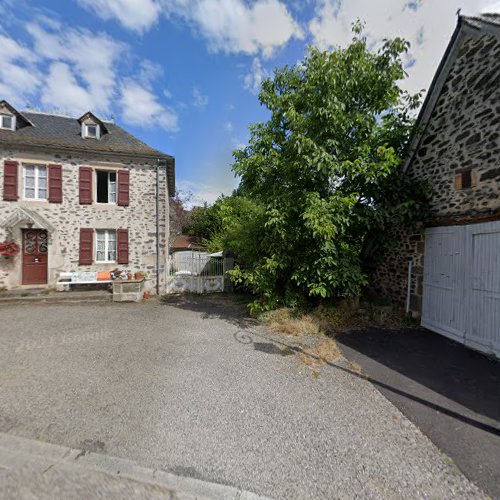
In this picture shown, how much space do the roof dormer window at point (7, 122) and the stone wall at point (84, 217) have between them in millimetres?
1578

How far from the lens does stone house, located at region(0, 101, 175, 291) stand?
9.30 m

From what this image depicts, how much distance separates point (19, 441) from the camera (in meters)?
2.38

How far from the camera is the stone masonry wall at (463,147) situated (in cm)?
480

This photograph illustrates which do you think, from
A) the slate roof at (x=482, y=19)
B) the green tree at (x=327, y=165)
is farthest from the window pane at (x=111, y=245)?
the slate roof at (x=482, y=19)

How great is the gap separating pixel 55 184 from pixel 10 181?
1475mm

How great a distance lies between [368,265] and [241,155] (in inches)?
203

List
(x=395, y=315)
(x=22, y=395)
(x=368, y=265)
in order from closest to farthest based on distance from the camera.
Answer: (x=22, y=395)
(x=395, y=315)
(x=368, y=265)

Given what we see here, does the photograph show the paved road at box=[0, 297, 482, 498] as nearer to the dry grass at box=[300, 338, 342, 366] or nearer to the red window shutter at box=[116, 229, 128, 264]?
the dry grass at box=[300, 338, 342, 366]

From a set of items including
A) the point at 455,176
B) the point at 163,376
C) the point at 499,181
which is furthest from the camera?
the point at 455,176

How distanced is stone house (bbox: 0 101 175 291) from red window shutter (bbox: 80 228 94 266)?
3 cm

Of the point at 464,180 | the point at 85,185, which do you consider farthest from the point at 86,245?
the point at 464,180

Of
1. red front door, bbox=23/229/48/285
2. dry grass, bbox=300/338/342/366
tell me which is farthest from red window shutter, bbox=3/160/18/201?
dry grass, bbox=300/338/342/366

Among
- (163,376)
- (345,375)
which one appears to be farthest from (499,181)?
(163,376)

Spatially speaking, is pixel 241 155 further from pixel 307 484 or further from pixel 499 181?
pixel 307 484
